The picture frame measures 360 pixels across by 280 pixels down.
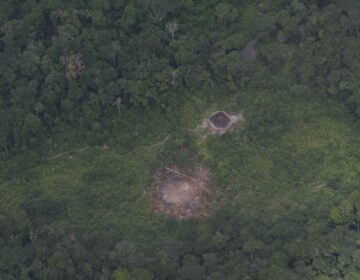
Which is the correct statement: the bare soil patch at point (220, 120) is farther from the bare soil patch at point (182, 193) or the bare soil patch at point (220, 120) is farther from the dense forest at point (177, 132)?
the bare soil patch at point (182, 193)

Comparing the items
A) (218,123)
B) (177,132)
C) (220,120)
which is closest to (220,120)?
(220,120)

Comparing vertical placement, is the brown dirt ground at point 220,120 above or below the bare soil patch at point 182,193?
above

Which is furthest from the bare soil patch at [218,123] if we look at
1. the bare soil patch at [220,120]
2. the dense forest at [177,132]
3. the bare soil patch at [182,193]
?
the bare soil patch at [182,193]

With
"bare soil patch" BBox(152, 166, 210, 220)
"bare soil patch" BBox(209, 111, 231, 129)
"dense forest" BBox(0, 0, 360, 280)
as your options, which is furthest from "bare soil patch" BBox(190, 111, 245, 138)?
"bare soil patch" BBox(152, 166, 210, 220)

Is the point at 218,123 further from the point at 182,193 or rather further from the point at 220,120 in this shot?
the point at 182,193

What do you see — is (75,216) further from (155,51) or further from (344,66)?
(344,66)
